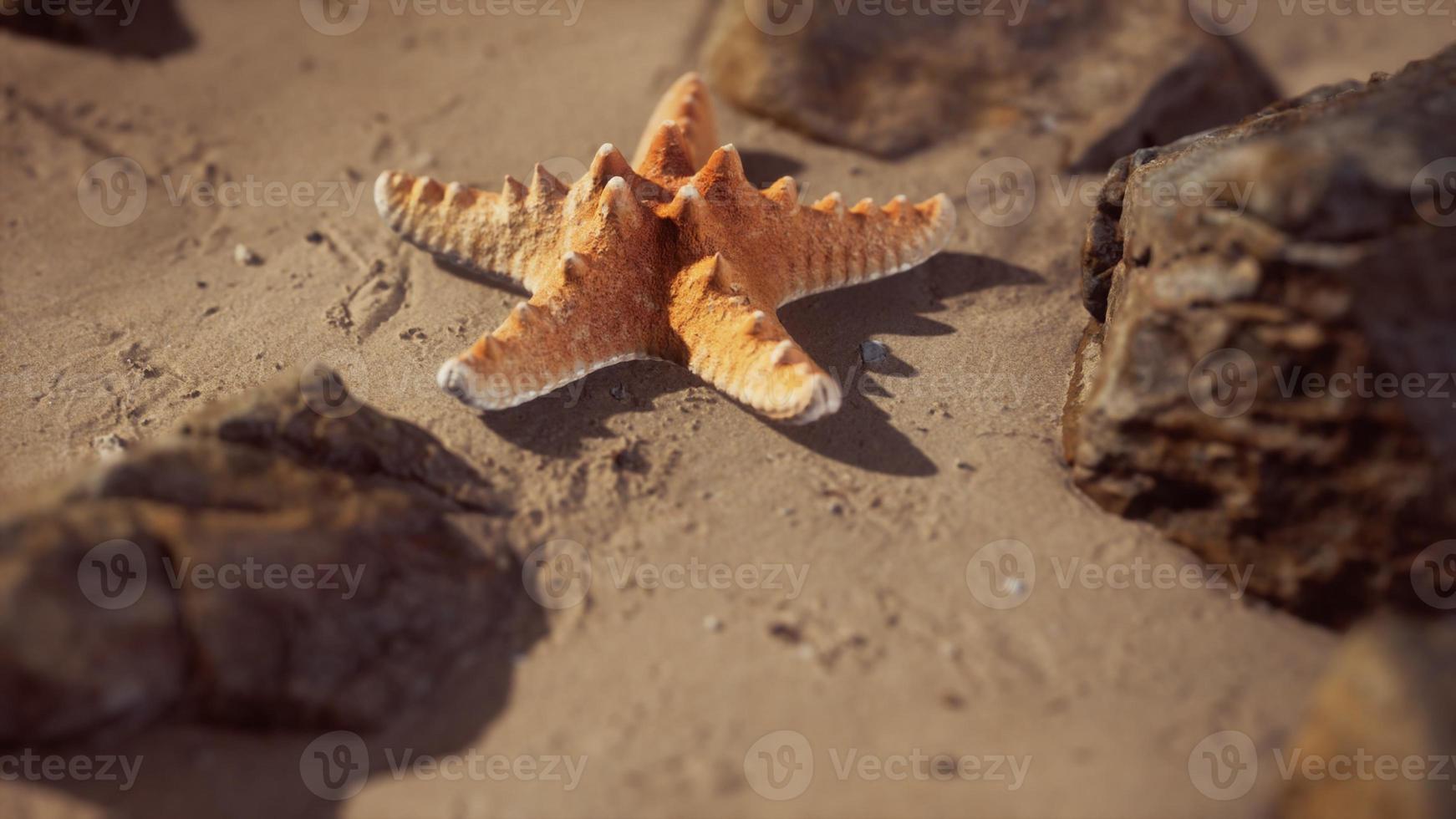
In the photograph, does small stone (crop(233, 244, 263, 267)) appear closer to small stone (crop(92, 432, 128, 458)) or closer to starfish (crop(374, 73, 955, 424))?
starfish (crop(374, 73, 955, 424))

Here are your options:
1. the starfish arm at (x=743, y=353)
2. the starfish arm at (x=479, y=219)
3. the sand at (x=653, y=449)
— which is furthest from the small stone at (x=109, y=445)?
the starfish arm at (x=743, y=353)

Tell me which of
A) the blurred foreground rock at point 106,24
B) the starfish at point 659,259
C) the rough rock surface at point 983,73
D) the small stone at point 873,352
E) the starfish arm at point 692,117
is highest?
the blurred foreground rock at point 106,24

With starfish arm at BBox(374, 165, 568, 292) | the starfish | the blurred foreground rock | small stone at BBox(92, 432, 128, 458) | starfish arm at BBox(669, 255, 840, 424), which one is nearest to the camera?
starfish arm at BBox(669, 255, 840, 424)

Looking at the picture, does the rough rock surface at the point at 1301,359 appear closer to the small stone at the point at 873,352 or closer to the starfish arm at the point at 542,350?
the small stone at the point at 873,352

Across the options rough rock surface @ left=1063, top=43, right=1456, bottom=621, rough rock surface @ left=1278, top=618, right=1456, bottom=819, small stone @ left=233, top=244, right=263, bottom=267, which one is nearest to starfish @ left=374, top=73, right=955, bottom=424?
small stone @ left=233, top=244, right=263, bottom=267

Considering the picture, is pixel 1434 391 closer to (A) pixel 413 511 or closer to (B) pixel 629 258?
(B) pixel 629 258

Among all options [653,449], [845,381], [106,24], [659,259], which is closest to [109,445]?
[653,449]

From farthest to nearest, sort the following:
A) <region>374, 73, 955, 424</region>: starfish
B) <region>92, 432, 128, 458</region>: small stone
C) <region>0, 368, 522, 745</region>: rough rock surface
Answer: <region>92, 432, 128, 458</region>: small stone, <region>374, 73, 955, 424</region>: starfish, <region>0, 368, 522, 745</region>: rough rock surface
